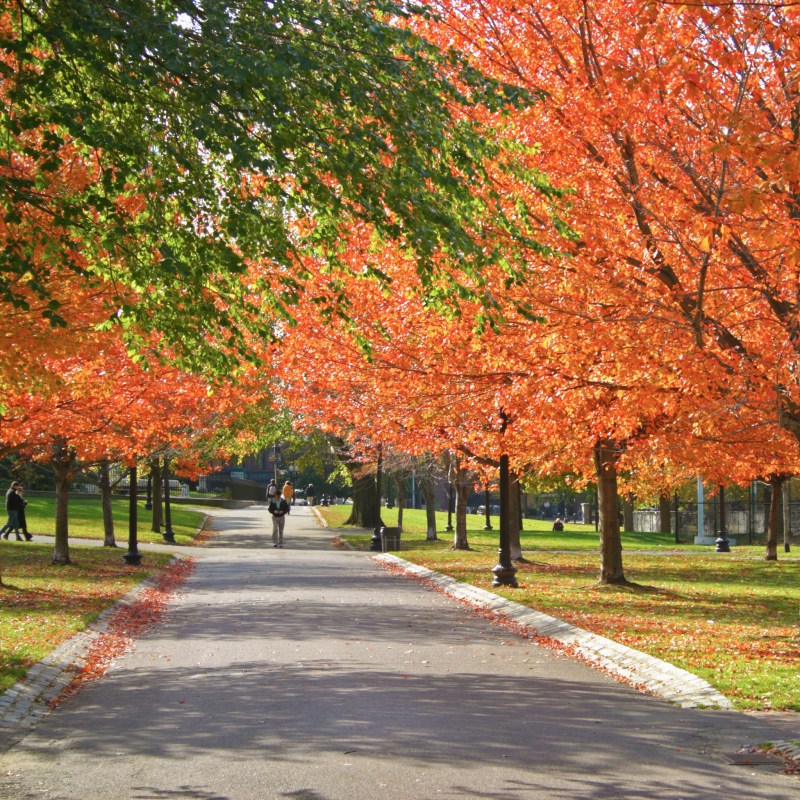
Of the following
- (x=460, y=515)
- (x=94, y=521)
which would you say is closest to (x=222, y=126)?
(x=460, y=515)

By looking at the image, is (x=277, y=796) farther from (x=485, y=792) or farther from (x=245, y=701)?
(x=245, y=701)

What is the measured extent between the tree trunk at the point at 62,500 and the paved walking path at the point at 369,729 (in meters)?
11.3

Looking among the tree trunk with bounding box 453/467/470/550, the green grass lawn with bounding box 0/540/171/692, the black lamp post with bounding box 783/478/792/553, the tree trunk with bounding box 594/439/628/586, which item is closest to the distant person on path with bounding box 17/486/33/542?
the green grass lawn with bounding box 0/540/171/692

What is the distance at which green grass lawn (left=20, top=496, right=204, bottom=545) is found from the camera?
3825 cm

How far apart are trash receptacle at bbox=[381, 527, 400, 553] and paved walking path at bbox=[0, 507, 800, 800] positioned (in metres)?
20.8

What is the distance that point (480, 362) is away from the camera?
49.6 ft

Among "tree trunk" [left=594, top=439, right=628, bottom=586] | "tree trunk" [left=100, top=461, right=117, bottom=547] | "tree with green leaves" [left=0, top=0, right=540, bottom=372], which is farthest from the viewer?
"tree trunk" [left=100, top=461, right=117, bottom=547]

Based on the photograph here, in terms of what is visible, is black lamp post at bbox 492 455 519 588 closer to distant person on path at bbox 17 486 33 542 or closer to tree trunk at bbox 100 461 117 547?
tree trunk at bbox 100 461 117 547

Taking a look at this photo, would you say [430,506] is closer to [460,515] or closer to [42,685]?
[460,515]

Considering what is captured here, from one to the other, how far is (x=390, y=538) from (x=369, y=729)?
27.6 metres

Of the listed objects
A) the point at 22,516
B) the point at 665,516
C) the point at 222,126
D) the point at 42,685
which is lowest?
the point at 665,516

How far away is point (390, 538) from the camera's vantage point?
3575cm

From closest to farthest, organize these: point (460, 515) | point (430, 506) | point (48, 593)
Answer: point (48, 593), point (460, 515), point (430, 506)

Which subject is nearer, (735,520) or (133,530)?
(133,530)
